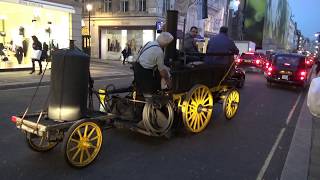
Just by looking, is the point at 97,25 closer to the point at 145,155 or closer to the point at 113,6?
the point at 113,6

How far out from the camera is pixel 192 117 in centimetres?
729

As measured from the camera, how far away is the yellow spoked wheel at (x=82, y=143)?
5027 mm

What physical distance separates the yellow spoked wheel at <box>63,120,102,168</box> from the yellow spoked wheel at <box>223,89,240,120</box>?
404cm

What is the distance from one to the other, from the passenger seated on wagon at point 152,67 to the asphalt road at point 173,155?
979mm

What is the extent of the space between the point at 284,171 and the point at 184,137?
6.99 ft

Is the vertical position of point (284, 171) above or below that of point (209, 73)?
below

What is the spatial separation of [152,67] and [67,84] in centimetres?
176

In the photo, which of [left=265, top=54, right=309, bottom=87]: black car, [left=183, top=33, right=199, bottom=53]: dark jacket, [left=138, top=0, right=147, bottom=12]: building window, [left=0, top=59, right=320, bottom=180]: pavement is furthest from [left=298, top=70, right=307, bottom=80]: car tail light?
[left=138, top=0, right=147, bottom=12]: building window

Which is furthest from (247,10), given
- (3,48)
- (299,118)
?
(299,118)

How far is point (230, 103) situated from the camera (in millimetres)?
9070

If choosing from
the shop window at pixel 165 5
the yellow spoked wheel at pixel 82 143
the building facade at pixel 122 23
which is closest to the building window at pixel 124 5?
the building facade at pixel 122 23

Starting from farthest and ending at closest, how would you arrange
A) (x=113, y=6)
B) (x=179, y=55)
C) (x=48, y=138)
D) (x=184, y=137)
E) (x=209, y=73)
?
(x=113, y=6) → (x=179, y=55) → (x=209, y=73) → (x=184, y=137) → (x=48, y=138)

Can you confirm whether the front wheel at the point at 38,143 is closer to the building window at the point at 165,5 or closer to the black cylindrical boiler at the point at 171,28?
the black cylindrical boiler at the point at 171,28

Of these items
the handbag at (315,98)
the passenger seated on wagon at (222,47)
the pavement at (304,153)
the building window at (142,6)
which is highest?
the building window at (142,6)
